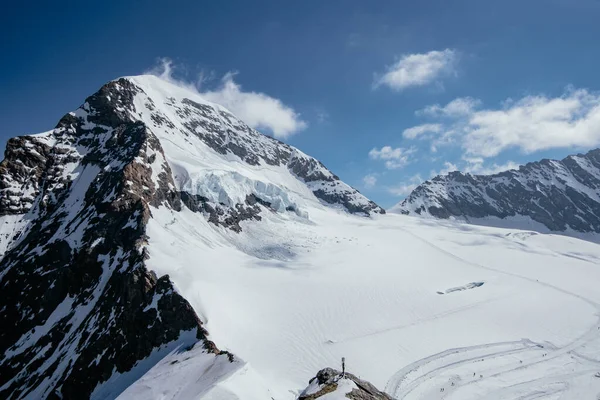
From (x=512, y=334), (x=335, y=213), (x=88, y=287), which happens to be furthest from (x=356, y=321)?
(x=335, y=213)

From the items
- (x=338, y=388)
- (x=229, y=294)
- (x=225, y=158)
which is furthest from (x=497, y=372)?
(x=225, y=158)

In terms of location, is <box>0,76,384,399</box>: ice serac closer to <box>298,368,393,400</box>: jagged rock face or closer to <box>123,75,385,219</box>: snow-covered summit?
<box>123,75,385,219</box>: snow-covered summit

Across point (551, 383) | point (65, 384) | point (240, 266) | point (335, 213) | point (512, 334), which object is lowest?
point (65, 384)

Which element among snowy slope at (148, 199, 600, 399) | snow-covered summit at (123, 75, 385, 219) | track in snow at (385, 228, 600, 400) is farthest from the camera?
snow-covered summit at (123, 75, 385, 219)

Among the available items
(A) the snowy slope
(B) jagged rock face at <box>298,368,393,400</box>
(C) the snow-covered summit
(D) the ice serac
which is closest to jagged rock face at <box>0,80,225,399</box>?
(D) the ice serac

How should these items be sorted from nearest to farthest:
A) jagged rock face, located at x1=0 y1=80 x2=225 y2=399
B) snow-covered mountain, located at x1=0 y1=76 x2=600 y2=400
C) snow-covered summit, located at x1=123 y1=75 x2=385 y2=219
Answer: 1. snow-covered mountain, located at x1=0 y1=76 x2=600 y2=400
2. jagged rock face, located at x1=0 y1=80 x2=225 y2=399
3. snow-covered summit, located at x1=123 y1=75 x2=385 y2=219

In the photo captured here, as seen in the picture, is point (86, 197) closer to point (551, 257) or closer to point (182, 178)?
point (182, 178)
